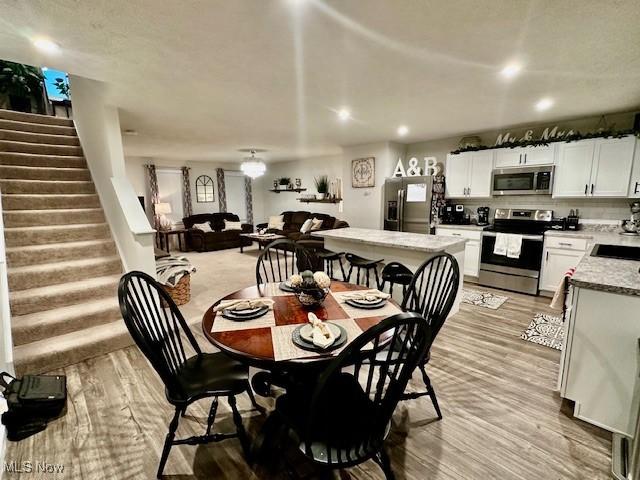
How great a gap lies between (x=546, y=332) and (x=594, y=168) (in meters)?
2.37

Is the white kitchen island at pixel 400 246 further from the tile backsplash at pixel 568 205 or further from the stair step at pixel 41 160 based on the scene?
the stair step at pixel 41 160

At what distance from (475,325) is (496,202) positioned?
101 inches

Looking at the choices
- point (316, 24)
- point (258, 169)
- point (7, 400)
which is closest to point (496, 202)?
point (316, 24)

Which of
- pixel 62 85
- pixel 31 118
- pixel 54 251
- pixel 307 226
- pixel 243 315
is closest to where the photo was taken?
pixel 243 315

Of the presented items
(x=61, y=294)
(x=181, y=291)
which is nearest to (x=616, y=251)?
(x=181, y=291)

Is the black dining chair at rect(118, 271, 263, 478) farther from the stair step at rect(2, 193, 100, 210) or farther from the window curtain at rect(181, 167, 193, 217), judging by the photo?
the window curtain at rect(181, 167, 193, 217)

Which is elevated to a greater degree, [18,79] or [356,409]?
[18,79]

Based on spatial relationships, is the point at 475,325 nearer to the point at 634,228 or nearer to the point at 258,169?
the point at 634,228

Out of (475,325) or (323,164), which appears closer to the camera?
(475,325)

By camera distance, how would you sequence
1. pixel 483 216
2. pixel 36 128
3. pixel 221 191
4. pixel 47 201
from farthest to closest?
pixel 221 191 → pixel 483 216 → pixel 36 128 → pixel 47 201

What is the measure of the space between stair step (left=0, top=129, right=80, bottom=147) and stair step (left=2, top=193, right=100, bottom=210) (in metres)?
1.03

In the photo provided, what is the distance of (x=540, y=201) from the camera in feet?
14.6

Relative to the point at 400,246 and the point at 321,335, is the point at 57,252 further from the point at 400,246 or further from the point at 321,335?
the point at 400,246

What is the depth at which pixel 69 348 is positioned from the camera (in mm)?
2547
